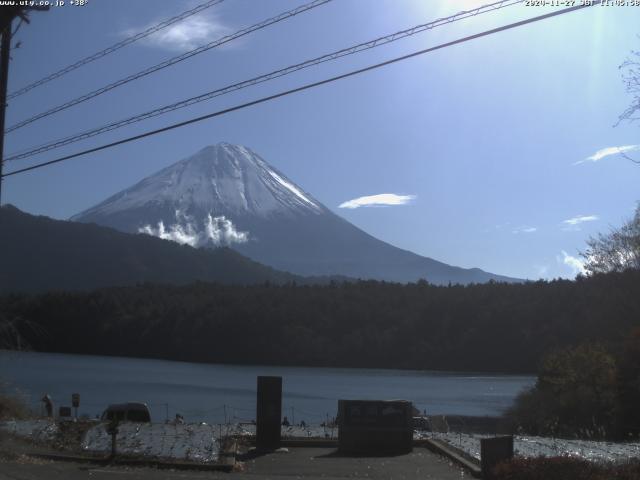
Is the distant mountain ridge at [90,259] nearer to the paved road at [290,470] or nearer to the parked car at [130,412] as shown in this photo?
the parked car at [130,412]

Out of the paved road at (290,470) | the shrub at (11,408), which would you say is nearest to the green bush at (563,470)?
the paved road at (290,470)

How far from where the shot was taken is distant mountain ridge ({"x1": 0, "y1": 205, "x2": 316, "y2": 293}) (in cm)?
17012

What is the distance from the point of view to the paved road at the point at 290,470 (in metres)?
14.4

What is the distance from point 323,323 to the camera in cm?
10931

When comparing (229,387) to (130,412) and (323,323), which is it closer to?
(323,323)

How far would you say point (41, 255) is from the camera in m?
178

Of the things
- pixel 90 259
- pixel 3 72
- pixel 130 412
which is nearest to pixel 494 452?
pixel 3 72

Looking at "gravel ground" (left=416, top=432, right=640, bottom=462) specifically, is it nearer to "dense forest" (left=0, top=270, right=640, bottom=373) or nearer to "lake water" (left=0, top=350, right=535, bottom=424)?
"lake water" (left=0, top=350, right=535, bottom=424)

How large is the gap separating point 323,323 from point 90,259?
3405 inches

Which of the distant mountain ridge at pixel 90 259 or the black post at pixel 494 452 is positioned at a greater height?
the distant mountain ridge at pixel 90 259

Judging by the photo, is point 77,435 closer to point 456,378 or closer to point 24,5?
point 24,5

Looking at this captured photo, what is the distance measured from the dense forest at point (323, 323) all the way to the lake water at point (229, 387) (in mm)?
3329

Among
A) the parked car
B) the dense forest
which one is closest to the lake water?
the dense forest

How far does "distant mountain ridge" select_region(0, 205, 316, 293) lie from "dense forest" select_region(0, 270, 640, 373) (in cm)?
4511
